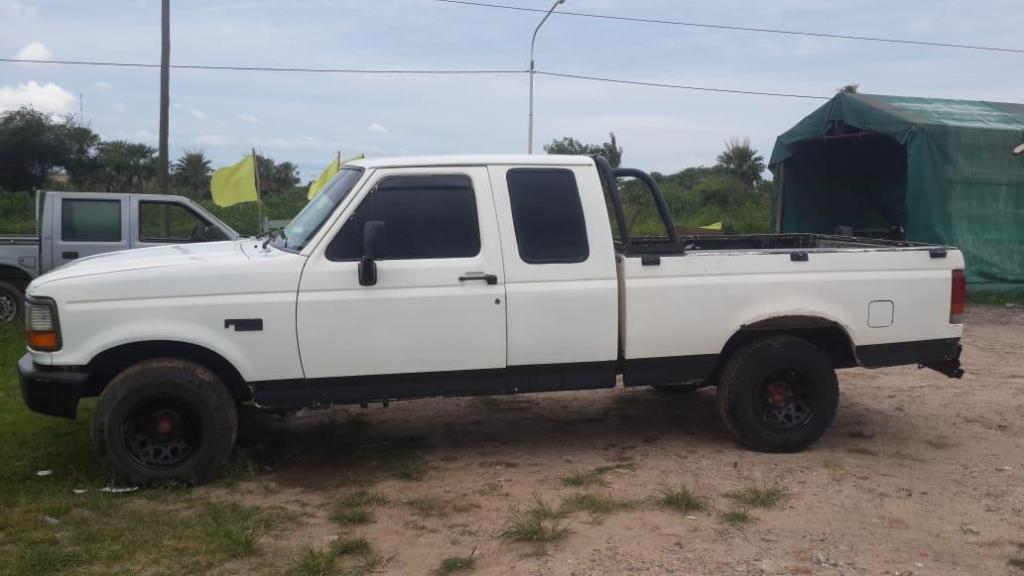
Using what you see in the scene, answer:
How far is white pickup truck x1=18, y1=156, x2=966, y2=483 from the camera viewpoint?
5332 mm

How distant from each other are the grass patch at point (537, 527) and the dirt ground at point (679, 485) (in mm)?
56

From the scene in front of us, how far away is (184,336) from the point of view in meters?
5.32

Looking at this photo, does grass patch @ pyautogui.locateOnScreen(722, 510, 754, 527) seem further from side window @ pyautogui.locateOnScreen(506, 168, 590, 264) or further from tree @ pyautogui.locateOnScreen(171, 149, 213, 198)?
tree @ pyautogui.locateOnScreen(171, 149, 213, 198)

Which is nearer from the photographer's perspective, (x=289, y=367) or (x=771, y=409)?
(x=289, y=367)

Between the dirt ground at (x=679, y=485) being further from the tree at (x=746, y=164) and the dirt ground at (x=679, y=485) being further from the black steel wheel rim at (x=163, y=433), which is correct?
the tree at (x=746, y=164)

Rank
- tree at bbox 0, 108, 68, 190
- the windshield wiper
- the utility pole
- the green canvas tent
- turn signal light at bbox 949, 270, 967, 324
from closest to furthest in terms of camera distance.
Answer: the windshield wiper → turn signal light at bbox 949, 270, 967, 324 → the green canvas tent → the utility pole → tree at bbox 0, 108, 68, 190

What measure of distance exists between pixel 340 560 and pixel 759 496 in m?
2.39

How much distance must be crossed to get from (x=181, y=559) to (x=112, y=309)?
156cm

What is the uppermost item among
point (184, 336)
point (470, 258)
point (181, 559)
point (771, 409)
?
point (470, 258)

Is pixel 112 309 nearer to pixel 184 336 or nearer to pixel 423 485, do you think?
pixel 184 336

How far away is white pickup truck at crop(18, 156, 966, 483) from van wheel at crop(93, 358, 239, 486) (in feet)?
0.04

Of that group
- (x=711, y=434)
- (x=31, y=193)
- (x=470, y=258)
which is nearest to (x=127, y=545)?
(x=470, y=258)

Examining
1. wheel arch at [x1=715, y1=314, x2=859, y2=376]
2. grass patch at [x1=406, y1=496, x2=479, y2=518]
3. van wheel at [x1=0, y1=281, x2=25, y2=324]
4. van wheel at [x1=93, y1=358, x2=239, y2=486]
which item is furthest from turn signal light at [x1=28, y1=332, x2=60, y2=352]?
van wheel at [x1=0, y1=281, x2=25, y2=324]

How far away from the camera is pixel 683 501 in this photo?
205 inches
